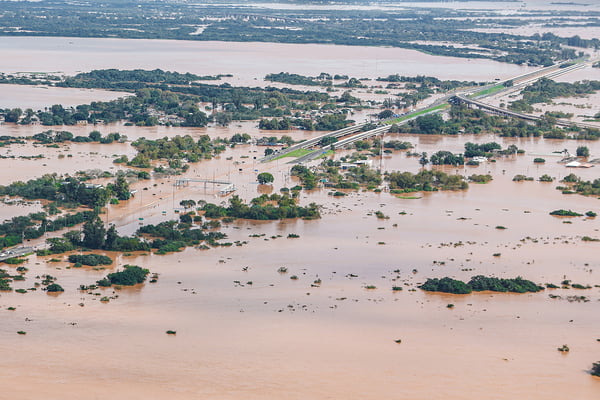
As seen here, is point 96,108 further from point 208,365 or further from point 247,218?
point 208,365

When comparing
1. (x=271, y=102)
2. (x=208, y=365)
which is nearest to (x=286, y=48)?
(x=271, y=102)

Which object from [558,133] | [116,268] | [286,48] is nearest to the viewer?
[116,268]

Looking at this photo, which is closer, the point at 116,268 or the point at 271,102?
the point at 116,268

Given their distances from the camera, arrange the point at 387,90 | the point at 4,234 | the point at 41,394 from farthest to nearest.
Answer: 1. the point at 387,90
2. the point at 4,234
3. the point at 41,394

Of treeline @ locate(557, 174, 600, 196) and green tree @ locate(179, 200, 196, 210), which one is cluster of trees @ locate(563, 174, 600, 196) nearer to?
treeline @ locate(557, 174, 600, 196)

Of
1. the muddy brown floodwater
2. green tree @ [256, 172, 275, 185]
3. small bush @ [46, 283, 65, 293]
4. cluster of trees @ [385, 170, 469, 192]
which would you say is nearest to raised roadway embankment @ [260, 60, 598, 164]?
green tree @ [256, 172, 275, 185]
